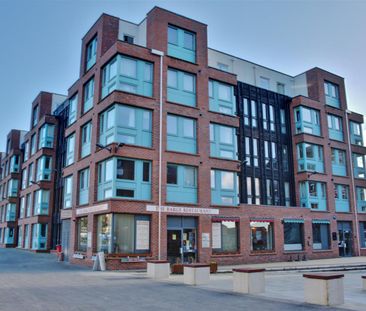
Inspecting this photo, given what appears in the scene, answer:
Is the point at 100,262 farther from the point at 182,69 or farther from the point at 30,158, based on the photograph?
the point at 30,158

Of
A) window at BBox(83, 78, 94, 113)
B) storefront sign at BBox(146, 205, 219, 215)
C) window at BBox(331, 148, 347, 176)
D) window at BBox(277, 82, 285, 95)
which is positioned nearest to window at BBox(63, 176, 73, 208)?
window at BBox(83, 78, 94, 113)

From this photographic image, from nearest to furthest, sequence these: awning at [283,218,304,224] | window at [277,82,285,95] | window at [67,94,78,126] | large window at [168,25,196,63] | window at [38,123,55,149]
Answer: large window at [168,25,196,63]
window at [67,94,78,126]
awning at [283,218,304,224]
window at [277,82,285,95]
window at [38,123,55,149]

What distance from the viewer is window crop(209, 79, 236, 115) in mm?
28500

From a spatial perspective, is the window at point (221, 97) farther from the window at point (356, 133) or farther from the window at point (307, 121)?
the window at point (356, 133)

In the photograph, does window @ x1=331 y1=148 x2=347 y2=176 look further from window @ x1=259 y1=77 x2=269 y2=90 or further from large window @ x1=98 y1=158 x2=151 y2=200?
large window @ x1=98 y1=158 x2=151 y2=200

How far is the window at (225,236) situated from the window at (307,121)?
12.5 metres

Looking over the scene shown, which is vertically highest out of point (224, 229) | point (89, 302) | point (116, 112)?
point (116, 112)

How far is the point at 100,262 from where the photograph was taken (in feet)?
70.8

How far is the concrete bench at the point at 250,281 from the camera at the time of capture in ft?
42.5

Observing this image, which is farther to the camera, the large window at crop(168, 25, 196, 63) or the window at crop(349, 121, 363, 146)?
the window at crop(349, 121, 363, 146)

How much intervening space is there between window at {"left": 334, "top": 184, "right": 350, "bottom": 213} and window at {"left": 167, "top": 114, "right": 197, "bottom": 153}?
16766 millimetres

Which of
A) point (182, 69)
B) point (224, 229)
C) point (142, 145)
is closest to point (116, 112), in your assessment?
point (142, 145)

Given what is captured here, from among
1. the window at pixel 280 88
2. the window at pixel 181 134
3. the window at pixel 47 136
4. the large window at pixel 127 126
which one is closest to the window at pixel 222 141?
the window at pixel 181 134

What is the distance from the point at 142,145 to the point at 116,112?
2542 mm
